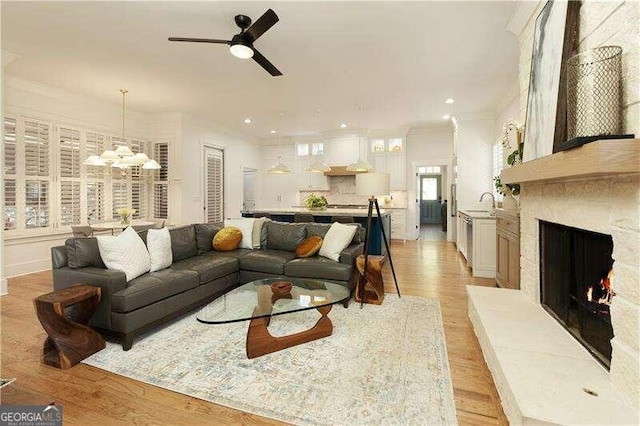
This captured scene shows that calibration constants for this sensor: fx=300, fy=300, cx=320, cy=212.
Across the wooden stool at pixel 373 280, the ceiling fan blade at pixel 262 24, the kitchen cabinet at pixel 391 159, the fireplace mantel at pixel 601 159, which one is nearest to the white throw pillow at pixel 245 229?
the wooden stool at pixel 373 280

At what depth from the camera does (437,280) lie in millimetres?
4340

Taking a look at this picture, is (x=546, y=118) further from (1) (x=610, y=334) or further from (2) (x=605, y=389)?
(2) (x=605, y=389)

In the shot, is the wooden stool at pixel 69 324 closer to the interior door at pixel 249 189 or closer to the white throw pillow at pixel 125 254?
the white throw pillow at pixel 125 254

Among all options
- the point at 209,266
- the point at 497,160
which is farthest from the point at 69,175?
the point at 497,160

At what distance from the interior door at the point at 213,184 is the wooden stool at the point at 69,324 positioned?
16.9 feet

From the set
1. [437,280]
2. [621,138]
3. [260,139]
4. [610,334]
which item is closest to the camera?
[621,138]

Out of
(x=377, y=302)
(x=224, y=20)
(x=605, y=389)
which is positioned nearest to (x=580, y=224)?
(x=605, y=389)

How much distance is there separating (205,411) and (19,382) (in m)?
1.35

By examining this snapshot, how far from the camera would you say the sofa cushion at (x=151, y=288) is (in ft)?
7.86

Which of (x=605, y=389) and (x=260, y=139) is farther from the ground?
(x=260, y=139)

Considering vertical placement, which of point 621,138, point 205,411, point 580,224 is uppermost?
point 621,138

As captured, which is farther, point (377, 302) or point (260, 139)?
point (260, 139)

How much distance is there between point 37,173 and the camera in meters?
4.75

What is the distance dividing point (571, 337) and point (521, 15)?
9.48ft
